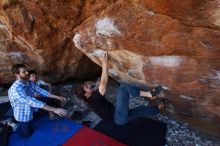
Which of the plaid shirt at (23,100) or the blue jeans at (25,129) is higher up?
the plaid shirt at (23,100)

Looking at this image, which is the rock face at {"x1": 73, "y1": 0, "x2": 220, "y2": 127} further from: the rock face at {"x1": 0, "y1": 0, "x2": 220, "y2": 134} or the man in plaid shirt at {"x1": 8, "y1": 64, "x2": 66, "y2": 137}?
the man in plaid shirt at {"x1": 8, "y1": 64, "x2": 66, "y2": 137}

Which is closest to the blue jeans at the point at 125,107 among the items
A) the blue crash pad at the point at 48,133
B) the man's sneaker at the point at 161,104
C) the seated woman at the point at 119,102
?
the seated woman at the point at 119,102

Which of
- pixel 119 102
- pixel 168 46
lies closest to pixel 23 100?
pixel 119 102

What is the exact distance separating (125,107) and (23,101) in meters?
1.64

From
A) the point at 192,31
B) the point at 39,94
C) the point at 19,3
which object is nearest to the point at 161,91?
the point at 192,31

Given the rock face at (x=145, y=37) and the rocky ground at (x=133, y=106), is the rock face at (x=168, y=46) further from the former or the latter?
the rocky ground at (x=133, y=106)

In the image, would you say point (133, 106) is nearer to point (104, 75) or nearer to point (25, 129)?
point (104, 75)

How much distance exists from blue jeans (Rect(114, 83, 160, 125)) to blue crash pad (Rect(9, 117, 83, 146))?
0.84 metres

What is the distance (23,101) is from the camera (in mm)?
5371

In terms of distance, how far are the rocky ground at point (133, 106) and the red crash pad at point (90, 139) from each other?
346 mm

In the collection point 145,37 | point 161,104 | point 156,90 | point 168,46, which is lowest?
point 161,104

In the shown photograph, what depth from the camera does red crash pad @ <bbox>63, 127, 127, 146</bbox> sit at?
546 centimetres

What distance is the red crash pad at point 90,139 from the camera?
5.46 metres

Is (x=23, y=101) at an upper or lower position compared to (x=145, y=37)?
lower
